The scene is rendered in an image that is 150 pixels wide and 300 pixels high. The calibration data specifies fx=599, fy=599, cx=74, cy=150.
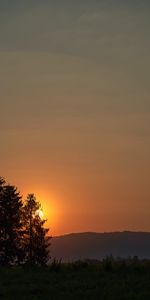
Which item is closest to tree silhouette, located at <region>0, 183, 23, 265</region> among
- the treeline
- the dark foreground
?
the treeline

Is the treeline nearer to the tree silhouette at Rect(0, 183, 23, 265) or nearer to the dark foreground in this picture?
the tree silhouette at Rect(0, 183, 23, 265)

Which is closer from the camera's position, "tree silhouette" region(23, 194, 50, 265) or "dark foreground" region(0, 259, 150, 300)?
"dark foreground" region(0, 259, 150, 300)

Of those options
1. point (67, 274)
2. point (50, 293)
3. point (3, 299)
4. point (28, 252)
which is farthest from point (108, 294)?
point (28, 252)

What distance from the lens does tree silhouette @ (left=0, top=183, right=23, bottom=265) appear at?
69.6 m

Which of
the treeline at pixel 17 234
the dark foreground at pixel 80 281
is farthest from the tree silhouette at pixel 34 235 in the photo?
the dark foreground at pixel 80 281

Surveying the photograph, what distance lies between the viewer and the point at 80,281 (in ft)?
69.5

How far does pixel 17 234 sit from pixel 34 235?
30.7 feet

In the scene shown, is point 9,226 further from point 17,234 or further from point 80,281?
point 80,281

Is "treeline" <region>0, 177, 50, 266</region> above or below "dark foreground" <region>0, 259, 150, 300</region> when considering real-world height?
above

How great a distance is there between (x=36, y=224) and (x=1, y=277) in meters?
60.0

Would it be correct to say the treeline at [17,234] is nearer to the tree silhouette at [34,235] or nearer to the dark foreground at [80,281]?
the tree silhouette at [34,235]

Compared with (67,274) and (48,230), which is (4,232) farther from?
(67,274)

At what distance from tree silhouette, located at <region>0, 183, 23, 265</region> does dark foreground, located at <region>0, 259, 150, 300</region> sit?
1760 inches

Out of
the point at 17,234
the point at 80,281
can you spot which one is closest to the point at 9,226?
the point at 17,234
